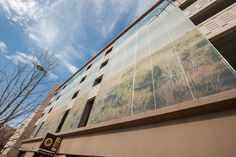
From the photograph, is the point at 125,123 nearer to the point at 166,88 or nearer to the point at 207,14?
the point at 166,88

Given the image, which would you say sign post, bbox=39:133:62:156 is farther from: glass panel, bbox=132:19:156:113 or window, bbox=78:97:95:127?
glass panel, bbox=132:19:156:113

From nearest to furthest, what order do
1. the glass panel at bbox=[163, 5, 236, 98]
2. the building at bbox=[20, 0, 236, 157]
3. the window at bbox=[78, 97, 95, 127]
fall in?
the building at bbox=[20, 0, 236, 157] < the glass panel at bbox=[163, 5, 236, 98] < the window at bbox=[78, 97, 95, 127]

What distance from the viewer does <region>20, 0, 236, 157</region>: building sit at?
117 inches

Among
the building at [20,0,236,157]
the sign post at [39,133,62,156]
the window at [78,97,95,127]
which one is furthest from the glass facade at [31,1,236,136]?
the sign post at [39,133,62,156]

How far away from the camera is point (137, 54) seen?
7.98 metres

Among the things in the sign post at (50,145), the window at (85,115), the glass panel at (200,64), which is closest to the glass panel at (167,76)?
the glass panel at (200,64)

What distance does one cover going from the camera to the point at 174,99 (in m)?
4.20


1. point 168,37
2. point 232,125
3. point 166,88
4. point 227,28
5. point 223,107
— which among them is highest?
point 168,37

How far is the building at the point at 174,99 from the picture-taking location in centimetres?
296

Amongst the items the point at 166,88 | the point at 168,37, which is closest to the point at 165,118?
the point at 166,88

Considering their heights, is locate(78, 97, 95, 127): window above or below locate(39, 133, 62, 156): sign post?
above

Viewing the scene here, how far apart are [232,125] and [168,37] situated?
4799 mm

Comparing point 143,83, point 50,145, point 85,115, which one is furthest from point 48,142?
point 143,83

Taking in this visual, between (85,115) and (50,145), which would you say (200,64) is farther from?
(50,145)
